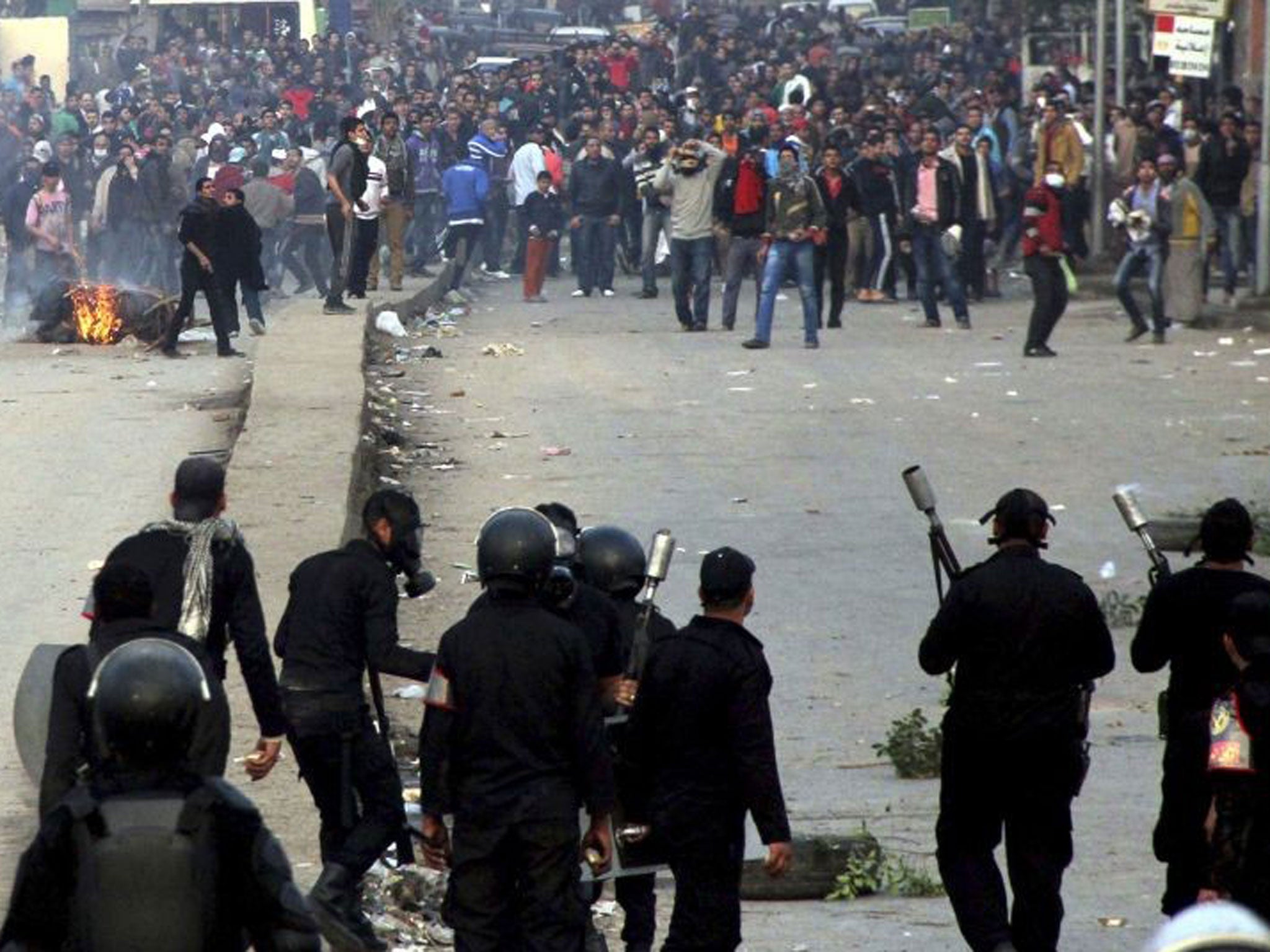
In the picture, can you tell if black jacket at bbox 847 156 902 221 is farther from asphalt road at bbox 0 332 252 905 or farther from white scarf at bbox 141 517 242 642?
white scarf at bbox 141 517 242 642

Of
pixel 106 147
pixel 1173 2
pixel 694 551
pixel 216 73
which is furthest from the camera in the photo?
pixel 216 73

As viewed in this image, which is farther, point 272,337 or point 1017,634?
point 272,337

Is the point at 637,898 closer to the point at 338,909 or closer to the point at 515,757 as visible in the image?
the point at 338,909

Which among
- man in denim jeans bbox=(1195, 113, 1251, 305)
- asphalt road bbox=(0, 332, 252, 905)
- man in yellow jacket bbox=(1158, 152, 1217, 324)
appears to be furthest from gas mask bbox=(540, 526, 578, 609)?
man in denim jeans bbox=(1195, 113, 1251, 305)

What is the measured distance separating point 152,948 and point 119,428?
44.4ft

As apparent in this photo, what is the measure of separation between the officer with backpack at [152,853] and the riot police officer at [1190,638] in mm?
2902

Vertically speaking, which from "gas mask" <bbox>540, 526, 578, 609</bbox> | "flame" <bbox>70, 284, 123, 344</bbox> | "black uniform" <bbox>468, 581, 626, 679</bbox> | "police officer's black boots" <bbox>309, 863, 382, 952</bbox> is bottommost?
"police officer's black boots" <bbox>309, 863, 382, 952</bbox>

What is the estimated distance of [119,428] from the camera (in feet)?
57.2

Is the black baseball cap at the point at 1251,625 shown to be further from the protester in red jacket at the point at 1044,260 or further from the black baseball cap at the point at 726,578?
the protester in red jacket at the point at 1044,260

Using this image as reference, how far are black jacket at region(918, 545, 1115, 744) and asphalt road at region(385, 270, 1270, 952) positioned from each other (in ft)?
2.80

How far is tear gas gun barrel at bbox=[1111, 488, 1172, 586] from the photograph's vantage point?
725cm

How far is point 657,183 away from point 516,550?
1860cm

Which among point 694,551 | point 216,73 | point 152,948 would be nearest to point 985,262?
point 694,551

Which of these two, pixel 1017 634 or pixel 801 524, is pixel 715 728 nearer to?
pixel 1017 634
